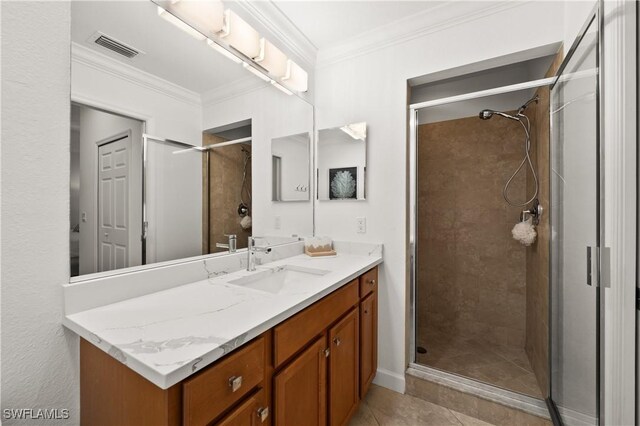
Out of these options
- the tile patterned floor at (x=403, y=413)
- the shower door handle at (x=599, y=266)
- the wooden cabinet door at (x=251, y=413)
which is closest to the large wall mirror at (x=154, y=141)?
the wooden cabinet door at (x=251, y=413)

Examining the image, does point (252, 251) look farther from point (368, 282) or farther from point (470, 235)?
point (470, 235)

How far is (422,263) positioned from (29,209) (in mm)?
2679

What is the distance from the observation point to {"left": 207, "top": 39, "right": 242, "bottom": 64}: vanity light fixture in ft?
4.61

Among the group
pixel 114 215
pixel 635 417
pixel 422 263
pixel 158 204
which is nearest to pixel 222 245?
pixel 158 204

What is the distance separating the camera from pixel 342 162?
206 centimetres

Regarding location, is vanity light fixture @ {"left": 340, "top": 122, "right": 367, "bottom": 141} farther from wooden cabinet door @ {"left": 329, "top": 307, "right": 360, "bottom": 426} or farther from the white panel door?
the white panel door

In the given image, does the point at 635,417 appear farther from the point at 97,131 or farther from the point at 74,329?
the point at 97,131

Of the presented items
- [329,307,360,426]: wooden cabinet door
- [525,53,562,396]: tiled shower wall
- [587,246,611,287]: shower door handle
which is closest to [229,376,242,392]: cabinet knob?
[329,307,360,426]: wooden cabinet door

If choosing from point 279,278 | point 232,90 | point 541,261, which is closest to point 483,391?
point 541,261

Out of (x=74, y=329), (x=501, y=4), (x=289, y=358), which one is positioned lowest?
(x=289, y=358)

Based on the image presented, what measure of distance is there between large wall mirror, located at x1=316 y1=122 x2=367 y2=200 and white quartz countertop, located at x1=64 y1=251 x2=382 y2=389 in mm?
907

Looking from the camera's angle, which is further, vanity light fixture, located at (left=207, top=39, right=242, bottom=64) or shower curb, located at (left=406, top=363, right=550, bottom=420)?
shower curb, located at (left=406, top=363, right=550, bottom=420)

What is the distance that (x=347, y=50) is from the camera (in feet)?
6.65

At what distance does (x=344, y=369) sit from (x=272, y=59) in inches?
72.2
